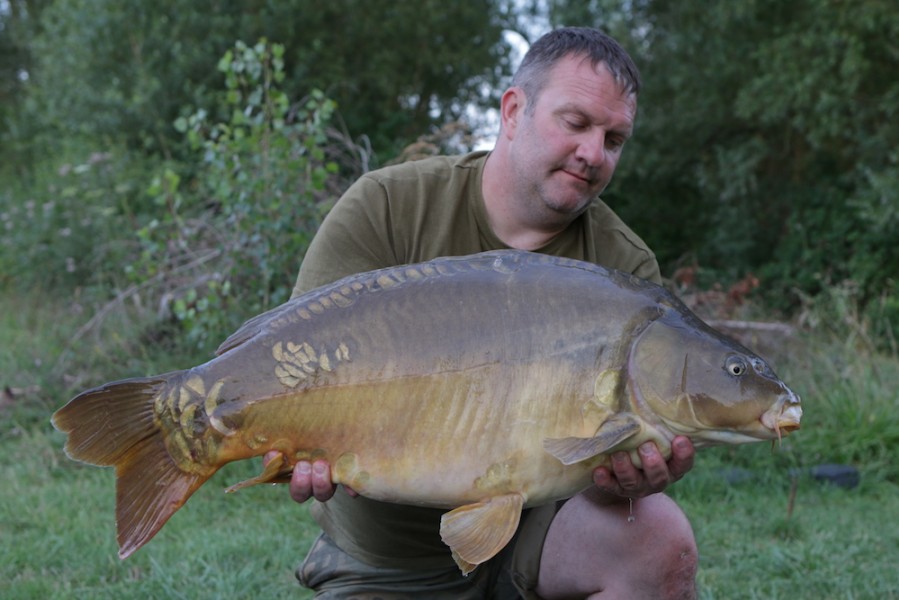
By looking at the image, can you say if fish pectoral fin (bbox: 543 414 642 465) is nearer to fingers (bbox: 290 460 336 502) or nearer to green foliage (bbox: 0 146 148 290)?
fingers (bbox: 290 460 336 502)

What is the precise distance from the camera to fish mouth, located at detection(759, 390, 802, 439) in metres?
1.71

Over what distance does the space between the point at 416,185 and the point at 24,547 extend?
1.79m

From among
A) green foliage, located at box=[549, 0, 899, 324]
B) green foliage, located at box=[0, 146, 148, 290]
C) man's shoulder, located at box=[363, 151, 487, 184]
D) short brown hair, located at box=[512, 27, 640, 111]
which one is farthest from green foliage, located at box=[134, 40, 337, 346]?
green foliage, located at box=[549, 0, 899, 324]

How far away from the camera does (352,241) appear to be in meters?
2.28

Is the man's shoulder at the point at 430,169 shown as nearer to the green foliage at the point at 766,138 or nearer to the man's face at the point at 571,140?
the man's face at the point at 571,140

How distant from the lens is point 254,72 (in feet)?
15.4

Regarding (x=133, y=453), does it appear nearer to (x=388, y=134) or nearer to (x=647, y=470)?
(x=647, y=470)

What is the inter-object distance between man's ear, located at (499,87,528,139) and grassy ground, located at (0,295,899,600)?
1445 millimetres

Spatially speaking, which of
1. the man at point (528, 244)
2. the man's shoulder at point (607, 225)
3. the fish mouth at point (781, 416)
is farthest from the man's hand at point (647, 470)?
the man's shoulder at point (607, 225)

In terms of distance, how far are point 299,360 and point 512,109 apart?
40.4 inches

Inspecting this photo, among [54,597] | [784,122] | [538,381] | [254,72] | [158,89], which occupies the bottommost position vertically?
[784,122]

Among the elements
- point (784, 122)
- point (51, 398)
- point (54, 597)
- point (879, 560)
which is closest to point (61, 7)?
point (51, 398)

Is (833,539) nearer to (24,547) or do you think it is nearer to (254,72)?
(24,547)

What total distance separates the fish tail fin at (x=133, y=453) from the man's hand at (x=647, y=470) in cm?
73
